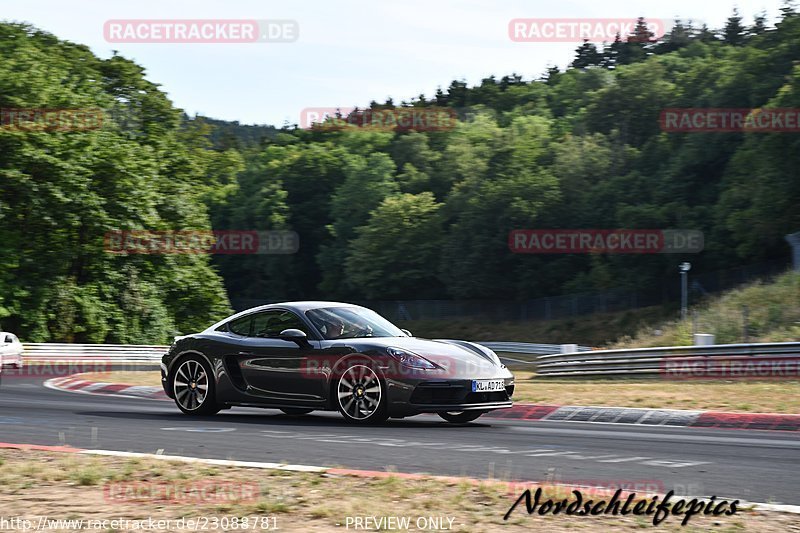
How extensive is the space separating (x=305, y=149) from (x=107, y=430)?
95167 mm

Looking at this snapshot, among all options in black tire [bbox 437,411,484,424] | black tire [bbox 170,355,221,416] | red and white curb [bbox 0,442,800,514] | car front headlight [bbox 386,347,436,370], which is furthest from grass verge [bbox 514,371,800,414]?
red and white curb [bbox 0,442,800,514]

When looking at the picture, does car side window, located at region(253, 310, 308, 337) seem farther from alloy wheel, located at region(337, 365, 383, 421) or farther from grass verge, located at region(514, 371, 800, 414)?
grass verge, located at region(514, 371, 800, 414)

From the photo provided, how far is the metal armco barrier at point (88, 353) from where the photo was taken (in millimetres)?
39500

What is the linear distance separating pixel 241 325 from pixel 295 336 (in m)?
1.19

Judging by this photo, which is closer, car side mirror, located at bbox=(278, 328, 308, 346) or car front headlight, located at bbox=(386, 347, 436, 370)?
car front headlight, located at bbox=(386, 347, 436, 370)

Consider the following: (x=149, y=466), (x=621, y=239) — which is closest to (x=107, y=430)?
(x=149, y=466)

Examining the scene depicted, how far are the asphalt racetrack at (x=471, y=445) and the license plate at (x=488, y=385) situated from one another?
0.47 m

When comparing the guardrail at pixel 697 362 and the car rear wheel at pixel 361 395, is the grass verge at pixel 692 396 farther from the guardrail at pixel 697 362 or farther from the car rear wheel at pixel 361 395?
the car rear wheel at pixel 361 395

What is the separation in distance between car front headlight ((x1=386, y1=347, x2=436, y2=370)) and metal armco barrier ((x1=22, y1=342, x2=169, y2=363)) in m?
28.7

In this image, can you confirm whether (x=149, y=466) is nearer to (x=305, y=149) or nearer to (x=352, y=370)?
(x=352, y=370)

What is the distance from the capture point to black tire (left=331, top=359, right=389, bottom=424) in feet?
40.7

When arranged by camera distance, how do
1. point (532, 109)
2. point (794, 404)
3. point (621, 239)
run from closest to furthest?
point (794, 404), point (621, 239), point (532, 109)

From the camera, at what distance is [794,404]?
1524 cm

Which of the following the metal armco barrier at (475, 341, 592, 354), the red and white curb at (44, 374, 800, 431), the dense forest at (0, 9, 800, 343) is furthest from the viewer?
the metal armco barrier at (475, 341, 592, 354)
